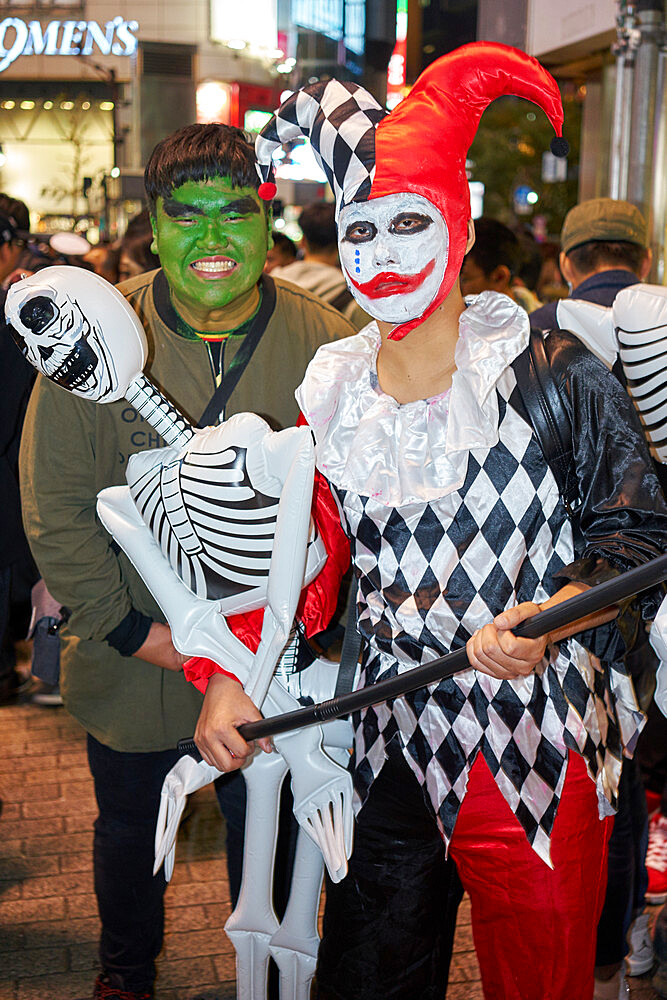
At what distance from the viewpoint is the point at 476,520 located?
64.7 inches

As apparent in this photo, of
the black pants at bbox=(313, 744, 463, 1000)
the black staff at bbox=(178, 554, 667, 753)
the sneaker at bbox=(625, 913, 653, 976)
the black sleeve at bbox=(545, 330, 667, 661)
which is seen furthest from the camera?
the sneaker at bbox=(625, 913, 653, 976)

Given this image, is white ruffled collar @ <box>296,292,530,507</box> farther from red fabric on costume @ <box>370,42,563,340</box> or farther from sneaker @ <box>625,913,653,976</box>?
sneaker @ <box>625,913,653,976</box>

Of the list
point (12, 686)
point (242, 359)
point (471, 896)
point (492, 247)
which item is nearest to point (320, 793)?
point (471, 896)

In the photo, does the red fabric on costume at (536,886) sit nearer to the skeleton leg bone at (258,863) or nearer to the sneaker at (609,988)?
the skeleton leg bone at (258,863)

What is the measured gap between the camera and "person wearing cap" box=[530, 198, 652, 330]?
10.1 feet

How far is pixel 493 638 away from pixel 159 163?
1116 millimetres

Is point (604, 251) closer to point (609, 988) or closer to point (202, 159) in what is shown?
point (202, 159)

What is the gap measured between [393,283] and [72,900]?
2187 millimetres

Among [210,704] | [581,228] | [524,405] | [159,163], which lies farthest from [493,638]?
[581,228]

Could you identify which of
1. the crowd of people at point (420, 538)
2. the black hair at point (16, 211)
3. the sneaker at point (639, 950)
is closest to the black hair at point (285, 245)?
the black hair at point (16, 211)

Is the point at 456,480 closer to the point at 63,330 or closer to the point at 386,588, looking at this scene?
the point at 386,588

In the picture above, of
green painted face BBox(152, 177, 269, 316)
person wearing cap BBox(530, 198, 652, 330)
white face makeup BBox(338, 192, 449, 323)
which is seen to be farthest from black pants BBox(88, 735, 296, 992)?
person wearing cap BBox(530, 198, 652, 330)

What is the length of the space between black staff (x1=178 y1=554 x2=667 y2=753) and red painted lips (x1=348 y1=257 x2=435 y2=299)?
0.55 metres

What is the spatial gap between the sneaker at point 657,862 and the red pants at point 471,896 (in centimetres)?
132
